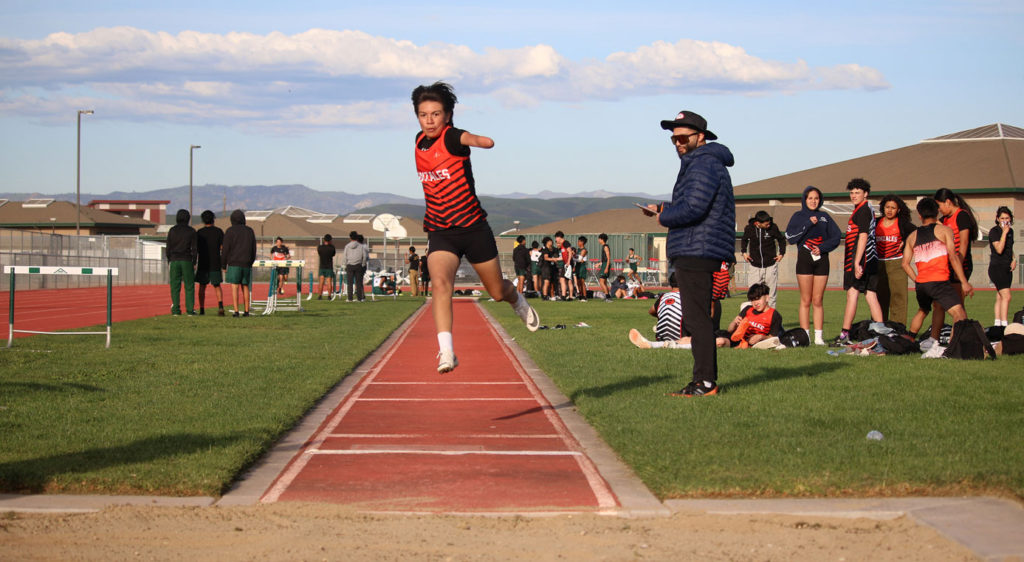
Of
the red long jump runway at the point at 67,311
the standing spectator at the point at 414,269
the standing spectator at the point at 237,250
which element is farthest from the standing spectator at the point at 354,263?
the standing spectator at the point at 237,250

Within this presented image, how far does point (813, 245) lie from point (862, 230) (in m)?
0.66

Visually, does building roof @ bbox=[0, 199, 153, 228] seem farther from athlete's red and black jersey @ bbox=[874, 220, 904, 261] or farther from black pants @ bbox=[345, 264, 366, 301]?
athlete's red and black jersey @ bbox=[874, 220, 904, 261]

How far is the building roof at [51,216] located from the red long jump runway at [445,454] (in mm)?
91864

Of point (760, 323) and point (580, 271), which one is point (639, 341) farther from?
point (580, 271)

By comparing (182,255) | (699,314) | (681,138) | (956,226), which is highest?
(681,138)

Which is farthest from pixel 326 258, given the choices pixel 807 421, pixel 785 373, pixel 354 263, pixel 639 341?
pixel 807 421

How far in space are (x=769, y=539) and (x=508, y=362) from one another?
7677mm

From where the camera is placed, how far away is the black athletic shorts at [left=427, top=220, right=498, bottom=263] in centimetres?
725

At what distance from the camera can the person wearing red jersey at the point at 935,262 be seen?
451 inches

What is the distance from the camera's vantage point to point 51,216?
95562 millimetres

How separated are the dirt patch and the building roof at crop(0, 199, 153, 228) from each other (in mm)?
95465

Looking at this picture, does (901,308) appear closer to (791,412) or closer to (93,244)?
(791,412)

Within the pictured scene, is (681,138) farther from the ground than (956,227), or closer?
farther from the ground

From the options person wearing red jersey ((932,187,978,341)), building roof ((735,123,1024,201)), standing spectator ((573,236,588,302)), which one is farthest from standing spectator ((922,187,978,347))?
building roof ((735,123,1024,201))
